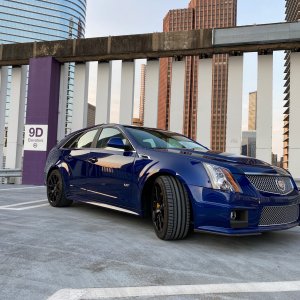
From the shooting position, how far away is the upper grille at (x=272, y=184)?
352 cm

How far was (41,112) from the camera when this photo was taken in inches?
464

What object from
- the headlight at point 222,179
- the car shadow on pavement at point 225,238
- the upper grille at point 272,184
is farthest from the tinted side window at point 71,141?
the upper grille at point 272,184

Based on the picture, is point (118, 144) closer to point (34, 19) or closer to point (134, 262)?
point (134, 262)

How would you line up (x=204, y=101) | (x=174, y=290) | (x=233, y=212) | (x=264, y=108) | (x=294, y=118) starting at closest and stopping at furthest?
(x=174, y=290) < (x=233, y=212) < (x=294, y=118) < (x=264, y=108) < (x=204, y=101)

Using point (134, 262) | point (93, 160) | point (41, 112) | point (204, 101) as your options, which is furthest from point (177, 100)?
point (134, 262)

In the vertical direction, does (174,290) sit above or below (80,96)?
below

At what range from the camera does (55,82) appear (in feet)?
39.8

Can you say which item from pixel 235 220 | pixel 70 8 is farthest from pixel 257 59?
pixel 70 8

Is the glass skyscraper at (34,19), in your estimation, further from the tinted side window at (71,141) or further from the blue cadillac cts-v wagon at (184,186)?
the blue cadillac cts-v wagon at (184,186)

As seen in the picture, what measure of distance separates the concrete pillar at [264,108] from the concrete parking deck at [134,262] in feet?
18.7

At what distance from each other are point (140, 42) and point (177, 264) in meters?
9.05

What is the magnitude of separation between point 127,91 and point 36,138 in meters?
3.38

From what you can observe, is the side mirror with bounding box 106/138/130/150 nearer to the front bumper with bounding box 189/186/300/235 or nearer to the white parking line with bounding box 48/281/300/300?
the front bumper with bounding box 189/186/300/235

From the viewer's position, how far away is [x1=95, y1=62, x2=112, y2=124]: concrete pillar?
11.8 metres
